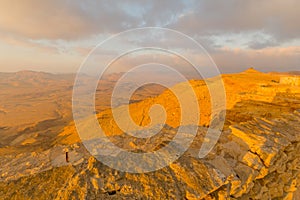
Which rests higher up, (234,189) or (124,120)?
(234,189)

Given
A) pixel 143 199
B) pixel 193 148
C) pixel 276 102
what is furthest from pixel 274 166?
pixel 276 102

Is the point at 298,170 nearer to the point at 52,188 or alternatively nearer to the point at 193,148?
the point at 193,148

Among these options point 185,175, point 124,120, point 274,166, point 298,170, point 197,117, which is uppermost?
point 185,175

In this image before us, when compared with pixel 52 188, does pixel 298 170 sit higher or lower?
lower

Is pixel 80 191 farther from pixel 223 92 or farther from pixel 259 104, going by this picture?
pixel 223 92

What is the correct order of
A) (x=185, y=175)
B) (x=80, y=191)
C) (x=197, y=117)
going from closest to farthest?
(x=80, y=191), (x=185, y=175), (x=197, y=117)

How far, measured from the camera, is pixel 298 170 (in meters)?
4.66

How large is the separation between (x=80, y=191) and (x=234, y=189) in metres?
2.22

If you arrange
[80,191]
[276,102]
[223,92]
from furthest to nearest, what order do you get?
[223,92], [276,102], [80,191]

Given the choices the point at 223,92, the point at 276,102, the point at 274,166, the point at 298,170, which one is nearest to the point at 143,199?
the point at 274,166

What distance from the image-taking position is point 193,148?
144 inches

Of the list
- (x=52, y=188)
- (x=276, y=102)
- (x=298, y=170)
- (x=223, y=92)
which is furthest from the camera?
(x=223, y=92)

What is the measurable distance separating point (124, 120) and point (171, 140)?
65.3ft

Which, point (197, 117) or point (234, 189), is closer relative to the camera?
point (234, 189)
